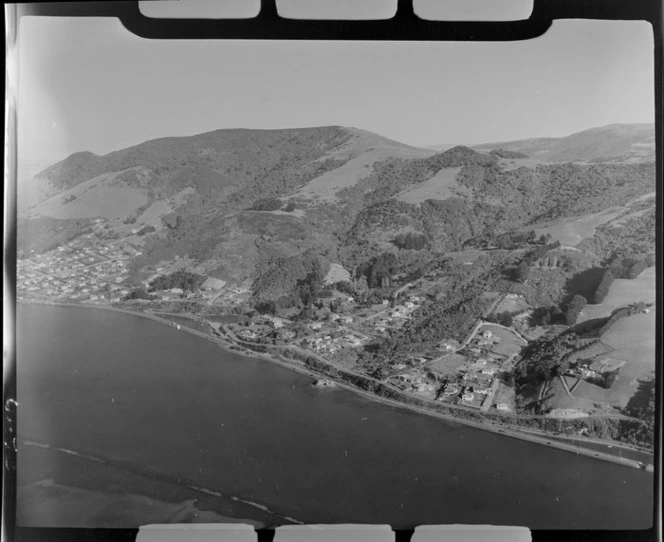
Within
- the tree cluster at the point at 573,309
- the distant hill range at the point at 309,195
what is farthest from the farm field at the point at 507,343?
the distant hill range at the point at 309,195

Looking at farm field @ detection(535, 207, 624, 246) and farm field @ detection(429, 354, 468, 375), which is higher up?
farm field @ detection(535, 207, 624, 246)

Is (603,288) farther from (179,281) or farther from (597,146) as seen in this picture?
(179,281)

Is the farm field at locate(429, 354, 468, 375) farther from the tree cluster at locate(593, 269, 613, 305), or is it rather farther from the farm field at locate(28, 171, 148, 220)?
the farm field at locate(28, 171, 148, 220)

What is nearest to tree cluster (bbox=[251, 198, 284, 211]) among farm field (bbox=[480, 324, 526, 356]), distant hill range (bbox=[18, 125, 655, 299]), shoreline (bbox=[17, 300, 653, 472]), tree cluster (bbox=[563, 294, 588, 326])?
distant hill range (bbox=[18, 125, 655, 299])

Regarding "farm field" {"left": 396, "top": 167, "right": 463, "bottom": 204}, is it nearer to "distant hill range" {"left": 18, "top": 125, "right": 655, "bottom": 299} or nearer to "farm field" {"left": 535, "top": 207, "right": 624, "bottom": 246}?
"distant hill range" {"left": 18, "top": 125, "right": 655, "bottom": 299}

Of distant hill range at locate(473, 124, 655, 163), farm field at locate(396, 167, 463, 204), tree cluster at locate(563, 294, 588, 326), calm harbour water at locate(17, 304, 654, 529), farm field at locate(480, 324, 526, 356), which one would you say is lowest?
calm harbour water at locate(17, 304, 654, 529)

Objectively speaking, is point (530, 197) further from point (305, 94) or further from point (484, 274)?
point (305, 94)

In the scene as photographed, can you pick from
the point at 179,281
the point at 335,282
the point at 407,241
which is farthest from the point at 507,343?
the point at 179,281

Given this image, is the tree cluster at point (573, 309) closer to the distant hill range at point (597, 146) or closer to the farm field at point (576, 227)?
the farm field at point (576, 227)
